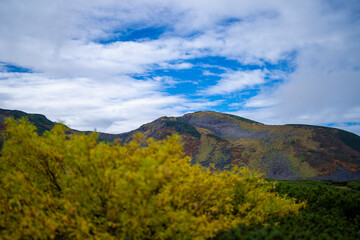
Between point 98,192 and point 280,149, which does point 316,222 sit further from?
point 280,149

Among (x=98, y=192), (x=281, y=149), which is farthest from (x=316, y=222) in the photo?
(x=281, y=149)

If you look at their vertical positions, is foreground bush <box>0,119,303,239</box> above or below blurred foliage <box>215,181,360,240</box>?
above

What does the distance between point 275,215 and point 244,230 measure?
369cm

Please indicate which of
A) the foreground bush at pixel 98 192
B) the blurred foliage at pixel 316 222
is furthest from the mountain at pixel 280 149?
the foreground bush at pixel 98 192

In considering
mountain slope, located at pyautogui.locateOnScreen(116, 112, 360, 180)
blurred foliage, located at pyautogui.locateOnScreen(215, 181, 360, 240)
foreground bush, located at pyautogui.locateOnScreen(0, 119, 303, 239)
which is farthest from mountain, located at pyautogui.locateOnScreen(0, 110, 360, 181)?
foreground bush, located at pyautogui.locateOnScreen(0, 119, 303, 239)

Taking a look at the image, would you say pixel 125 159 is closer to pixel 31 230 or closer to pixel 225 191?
pixel 31 230

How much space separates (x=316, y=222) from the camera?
11.2m

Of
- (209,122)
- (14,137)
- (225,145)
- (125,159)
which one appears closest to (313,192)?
(125,159)

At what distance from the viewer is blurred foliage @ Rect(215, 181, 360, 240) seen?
8.27 meters

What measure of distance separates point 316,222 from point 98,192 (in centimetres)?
1184

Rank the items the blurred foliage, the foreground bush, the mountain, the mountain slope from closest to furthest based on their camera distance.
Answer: the foreground bush
the blurred foliage
the mountain
the mountain slope

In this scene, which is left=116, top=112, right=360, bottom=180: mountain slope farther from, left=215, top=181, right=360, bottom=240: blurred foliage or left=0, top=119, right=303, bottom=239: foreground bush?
left=0, top=119, right=303, bottom=239: foreground bush

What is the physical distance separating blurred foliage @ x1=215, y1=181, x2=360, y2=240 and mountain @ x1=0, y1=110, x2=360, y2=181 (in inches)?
1405

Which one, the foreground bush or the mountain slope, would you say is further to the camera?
the mountain slope
